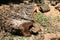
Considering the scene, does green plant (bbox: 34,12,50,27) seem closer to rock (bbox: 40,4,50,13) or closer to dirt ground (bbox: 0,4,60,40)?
dirt ground (bbox: 0,4,60,40)

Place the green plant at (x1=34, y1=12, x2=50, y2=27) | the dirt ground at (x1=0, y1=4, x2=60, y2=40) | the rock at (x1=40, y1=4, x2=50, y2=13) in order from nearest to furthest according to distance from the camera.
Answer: the dirt ground at (x1=0, y1=4, x2=60, y2=40) → the green plant at (x1=34, y1=12, x2=50, y2=27) → the rock at (x1=40, y1=4, x2=50, y2=13)

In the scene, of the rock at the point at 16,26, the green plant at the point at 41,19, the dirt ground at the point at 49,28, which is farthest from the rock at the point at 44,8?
the rock at the point at 16,26

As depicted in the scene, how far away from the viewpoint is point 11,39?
19.9 feet

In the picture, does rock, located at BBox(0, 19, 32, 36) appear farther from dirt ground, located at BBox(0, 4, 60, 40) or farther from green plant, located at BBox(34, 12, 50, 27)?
green plant, located at BBox(34, 12, 50, 27)

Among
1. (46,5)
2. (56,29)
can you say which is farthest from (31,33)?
(46,5)

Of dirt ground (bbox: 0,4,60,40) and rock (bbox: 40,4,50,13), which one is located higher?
rock (bbox: 40,4,50,13)

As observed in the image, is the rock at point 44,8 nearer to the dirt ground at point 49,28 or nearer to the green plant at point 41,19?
the dirt ground at point 49,28

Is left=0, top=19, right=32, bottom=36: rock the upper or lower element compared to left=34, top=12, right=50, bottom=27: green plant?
upper

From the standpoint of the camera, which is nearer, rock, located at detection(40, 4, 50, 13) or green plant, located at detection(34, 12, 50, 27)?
green plant, located at detection(34, 12, 50, 27)

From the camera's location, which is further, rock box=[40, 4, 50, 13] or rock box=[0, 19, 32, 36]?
rock box=[40, 4, 50, 13]

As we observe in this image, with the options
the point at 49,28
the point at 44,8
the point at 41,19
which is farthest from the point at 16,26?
the point at 44,8

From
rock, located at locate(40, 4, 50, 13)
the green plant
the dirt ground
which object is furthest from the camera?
rock, located at locate(40, 4, 50, 13)

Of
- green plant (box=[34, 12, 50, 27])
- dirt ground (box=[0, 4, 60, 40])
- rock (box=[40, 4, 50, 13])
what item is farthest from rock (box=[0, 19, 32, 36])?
rock (box=[40, 4, 50, 13])

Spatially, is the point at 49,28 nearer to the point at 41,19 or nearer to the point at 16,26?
the point at 41,19
